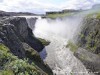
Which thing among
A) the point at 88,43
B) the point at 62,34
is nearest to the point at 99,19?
the point at 88,43

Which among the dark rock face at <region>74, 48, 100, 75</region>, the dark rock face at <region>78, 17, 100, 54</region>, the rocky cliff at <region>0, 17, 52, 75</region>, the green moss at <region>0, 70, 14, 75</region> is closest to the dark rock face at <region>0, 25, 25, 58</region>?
the rocky cliff at <region>0, 17, 52, 75</region>

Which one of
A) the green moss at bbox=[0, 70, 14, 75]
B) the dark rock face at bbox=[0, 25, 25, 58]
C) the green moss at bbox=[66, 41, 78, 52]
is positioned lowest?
the green moss at bbox=[66, 41, 78, 52]

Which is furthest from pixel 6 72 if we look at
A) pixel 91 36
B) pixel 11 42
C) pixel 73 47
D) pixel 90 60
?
pixel 73 47

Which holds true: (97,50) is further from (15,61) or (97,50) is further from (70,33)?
(15,61)

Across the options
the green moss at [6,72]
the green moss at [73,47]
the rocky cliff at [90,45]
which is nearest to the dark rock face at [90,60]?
the rocky cliff at [90,45]

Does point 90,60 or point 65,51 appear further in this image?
point 65,51

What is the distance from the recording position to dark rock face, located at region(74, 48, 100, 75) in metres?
70.5

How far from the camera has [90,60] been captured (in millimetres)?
74500

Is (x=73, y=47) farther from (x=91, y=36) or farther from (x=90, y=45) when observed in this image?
(x=90, y=45)

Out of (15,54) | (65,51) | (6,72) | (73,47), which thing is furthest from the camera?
(73,47)

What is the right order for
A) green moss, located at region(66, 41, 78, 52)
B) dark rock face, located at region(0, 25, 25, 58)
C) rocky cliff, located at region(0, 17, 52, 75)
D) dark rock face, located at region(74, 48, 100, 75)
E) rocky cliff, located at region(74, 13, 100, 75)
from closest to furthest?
rocky cliff, located at region(0, 17, 52, 75) → dark rock face, located at region(0, 25, 25, 58) → dark rock face, located at region(74, 48, 100, 75) → rocky cliff, located at region(74, 13, 100, 75) → green moss, located at region(66, 41, 78, 52)

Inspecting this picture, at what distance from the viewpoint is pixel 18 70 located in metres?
22.8

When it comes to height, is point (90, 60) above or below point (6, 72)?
below

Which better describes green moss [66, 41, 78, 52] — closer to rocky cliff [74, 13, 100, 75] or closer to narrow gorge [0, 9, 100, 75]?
narrow gorge [0, 9, 100, 75]
